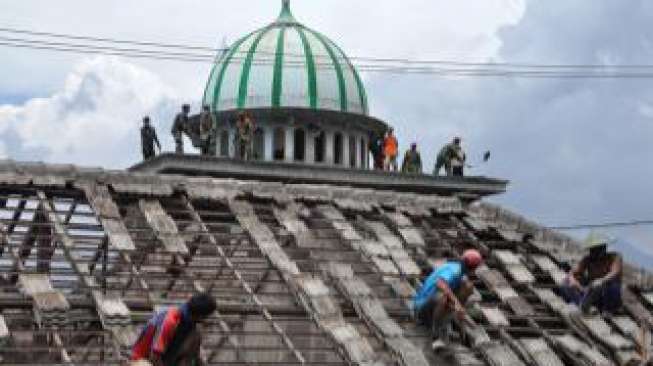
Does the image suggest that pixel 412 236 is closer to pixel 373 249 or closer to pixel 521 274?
pixel 373 249

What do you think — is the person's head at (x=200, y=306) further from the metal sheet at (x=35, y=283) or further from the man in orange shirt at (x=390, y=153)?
the man in orange shirt at (x=390, y=153)

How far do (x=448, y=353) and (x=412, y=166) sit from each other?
59.6 feet

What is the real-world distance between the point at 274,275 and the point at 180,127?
12.0 m

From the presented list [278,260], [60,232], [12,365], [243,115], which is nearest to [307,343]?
[278,260]

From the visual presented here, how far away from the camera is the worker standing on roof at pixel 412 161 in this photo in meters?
35.6

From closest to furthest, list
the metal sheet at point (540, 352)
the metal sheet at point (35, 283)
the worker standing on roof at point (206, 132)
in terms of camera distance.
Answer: the metal sheet at point (35, 283)
the metal sheet at point (540, 352)
the worker standing on roof at point (206, 132)

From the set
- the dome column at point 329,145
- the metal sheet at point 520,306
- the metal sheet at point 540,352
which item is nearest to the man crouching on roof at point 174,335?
the metal sheet at point 540,352

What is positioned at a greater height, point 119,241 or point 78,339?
point 119,241

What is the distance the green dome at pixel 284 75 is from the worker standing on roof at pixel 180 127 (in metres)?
5.49

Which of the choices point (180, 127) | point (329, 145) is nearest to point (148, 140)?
point (180, 127)

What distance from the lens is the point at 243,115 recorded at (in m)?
35.1

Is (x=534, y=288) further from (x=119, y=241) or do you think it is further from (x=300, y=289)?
(x=119, y=241)

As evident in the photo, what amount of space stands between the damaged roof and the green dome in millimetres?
14265

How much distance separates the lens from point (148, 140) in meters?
31.6
